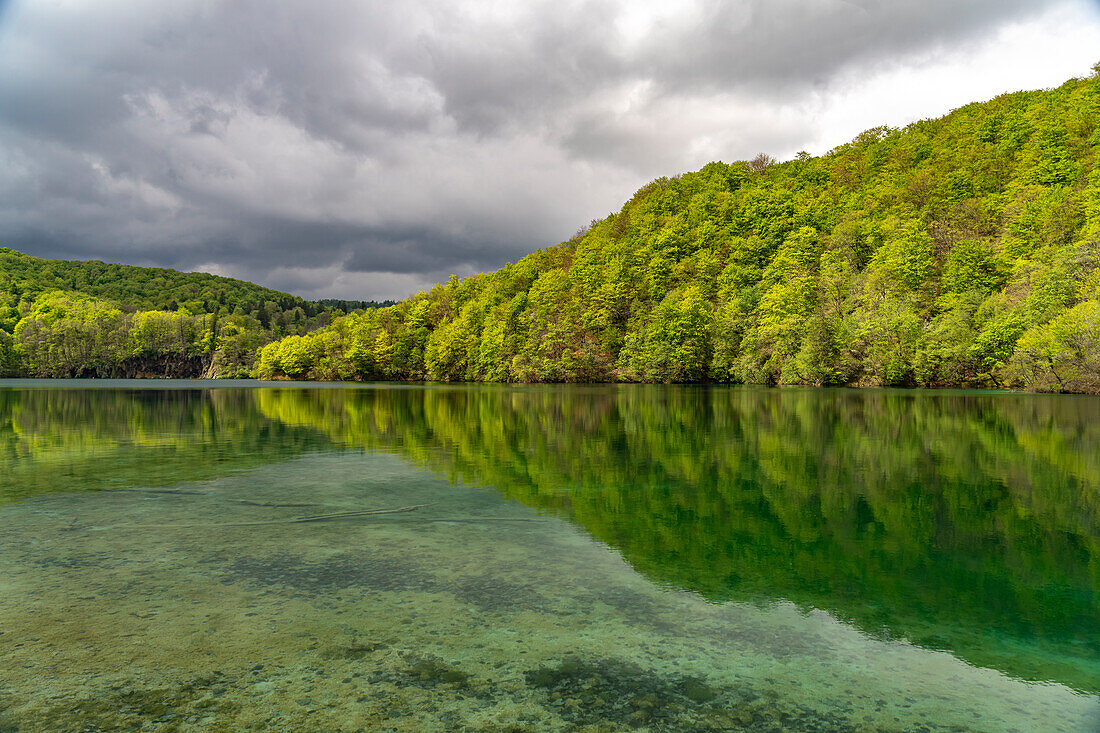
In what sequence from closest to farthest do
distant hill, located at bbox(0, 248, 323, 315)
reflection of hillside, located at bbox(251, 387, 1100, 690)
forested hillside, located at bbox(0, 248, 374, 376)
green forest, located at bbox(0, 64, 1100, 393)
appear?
reflection of hillside, located at bbox(251, 387, 1100, 690), green forest, located at bbox(0, 64, 1100, 393), forested hillside, located at bbox(0, 248, 374, 376), distant hill, located at bbox(0, 248, 323, 315)

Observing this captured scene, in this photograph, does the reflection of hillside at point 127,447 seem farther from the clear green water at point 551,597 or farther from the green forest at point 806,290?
the green forest at point 806,290

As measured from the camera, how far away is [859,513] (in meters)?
7.30

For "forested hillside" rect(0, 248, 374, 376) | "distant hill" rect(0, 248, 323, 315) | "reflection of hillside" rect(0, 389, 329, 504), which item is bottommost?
"reflection of hillside" rect(0, 389, 329, 504)

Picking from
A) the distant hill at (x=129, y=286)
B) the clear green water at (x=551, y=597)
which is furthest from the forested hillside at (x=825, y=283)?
the distant hill at (x=129, y=286)

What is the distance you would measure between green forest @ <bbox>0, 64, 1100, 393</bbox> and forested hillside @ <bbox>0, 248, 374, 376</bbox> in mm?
727

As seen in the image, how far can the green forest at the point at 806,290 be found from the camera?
46.4 metres

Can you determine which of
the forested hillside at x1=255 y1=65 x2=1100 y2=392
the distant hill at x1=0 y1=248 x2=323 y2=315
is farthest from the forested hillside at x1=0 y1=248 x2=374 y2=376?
the forested hillside at x1=255 y1=65 x2=1100 y2=392

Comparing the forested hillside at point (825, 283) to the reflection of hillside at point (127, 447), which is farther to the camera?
the forested hillside at point (825, 283)

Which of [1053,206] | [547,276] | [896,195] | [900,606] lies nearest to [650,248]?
[547,276]

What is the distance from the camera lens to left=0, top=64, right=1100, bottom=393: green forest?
152 feet

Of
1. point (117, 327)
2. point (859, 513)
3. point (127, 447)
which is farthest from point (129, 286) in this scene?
→ point (859, 513)

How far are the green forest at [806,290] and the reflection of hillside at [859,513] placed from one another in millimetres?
33196

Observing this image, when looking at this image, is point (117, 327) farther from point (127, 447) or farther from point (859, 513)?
point (859, 513)

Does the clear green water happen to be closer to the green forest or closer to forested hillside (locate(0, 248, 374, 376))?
the green forest
